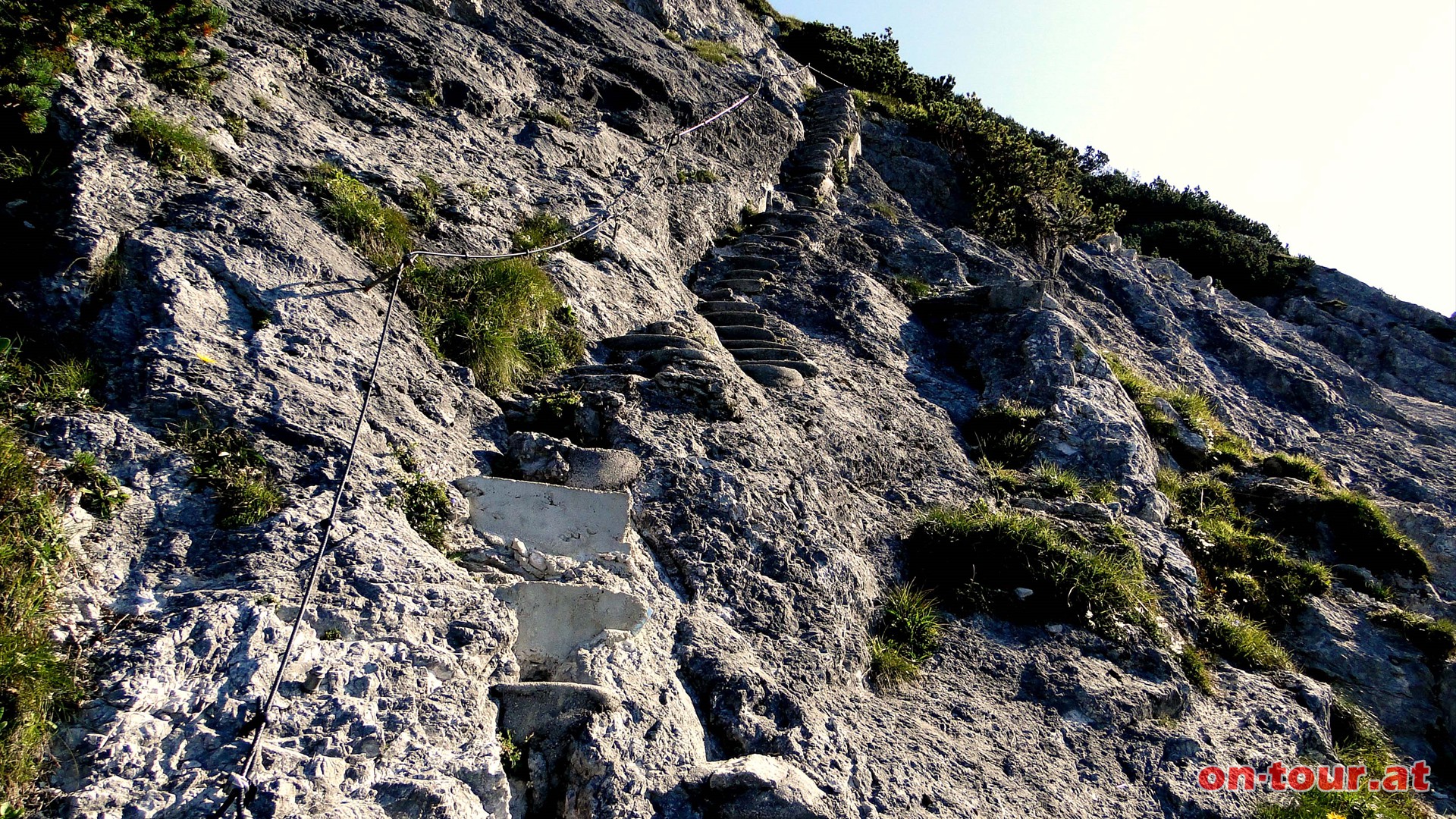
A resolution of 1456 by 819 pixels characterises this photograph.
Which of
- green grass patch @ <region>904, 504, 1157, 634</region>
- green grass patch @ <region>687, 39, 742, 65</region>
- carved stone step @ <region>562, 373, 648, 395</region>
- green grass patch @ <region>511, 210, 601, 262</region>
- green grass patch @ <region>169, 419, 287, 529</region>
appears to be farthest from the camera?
green grass patch @ <region>687, 39, 742, 65</region>

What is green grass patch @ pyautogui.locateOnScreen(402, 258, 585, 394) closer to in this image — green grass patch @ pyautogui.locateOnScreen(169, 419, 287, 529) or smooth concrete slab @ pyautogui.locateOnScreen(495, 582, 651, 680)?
green grass patch @ pyautogui.locateOnScreen(169, 419, 287, 529)

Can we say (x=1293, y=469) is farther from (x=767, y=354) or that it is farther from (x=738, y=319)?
(x=738, y=319)

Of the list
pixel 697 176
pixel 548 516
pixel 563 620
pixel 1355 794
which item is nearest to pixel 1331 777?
pixel 1355 794

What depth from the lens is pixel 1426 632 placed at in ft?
28.9

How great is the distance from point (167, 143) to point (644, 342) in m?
4.10

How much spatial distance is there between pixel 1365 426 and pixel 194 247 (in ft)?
53.3

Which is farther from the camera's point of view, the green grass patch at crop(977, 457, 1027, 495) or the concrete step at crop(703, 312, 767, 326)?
the concrete step at crop(703, 312, 767, 326)

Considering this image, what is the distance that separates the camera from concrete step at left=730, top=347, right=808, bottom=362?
382 inches

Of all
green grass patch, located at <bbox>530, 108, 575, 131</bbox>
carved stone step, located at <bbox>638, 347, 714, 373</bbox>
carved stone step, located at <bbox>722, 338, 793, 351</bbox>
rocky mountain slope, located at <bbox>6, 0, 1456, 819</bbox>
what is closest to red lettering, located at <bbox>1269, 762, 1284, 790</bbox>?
rocky mountain slope, located at <bbox>6, 0, 1456, 819</bbox>

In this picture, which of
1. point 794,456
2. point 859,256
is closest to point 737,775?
point 794,456

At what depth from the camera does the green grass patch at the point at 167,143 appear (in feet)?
20.3

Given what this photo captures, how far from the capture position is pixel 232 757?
3629mm

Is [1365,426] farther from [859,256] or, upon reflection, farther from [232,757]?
[232,757]

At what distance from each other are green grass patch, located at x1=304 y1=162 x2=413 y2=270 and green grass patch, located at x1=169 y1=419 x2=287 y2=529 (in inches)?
95.7
